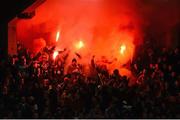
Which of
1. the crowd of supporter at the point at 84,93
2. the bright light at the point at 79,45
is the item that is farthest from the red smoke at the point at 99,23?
the crowd of supporter at the point at 84,93

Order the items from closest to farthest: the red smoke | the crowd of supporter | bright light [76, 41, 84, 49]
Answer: the crowd of supporter, the red smoke, bright light [76, 41, 84, 49]

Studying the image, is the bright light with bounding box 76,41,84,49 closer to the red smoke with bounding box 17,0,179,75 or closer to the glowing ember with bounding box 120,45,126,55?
the red smoke with bounding box 17,0,179,75

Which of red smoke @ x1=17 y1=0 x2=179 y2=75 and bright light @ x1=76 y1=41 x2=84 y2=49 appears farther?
bright light @ x1=76 y1=41 x2=84 y2=49

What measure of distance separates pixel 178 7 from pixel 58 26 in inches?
160

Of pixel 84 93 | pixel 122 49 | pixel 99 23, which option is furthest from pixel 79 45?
pixel 84 93

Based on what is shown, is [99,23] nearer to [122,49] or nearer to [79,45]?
[79,45]

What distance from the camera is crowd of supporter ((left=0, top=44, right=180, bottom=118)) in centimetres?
1230

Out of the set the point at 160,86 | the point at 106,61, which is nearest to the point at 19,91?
the point at 160,86

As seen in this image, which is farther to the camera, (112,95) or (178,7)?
(178,7)

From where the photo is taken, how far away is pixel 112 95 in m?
12.8

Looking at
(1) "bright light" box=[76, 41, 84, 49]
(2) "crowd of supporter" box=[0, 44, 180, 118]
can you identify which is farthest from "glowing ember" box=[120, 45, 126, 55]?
(2) "crowd of supporter" box=[0, 44, 180, 118]

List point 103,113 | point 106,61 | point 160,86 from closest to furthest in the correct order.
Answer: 1. point 103,113
2. point 160,86
3. point 106,61

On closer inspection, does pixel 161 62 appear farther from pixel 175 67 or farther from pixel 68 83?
pixel 68 83

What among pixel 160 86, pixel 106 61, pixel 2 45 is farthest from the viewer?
pixel 106 61
